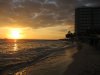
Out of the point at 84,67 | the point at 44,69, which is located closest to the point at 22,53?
the point at 44,69

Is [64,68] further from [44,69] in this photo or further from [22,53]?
[22,53]

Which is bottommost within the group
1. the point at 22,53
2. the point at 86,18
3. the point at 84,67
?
the point at 22,53

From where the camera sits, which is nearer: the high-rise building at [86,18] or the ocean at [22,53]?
the ocean at [22,53]

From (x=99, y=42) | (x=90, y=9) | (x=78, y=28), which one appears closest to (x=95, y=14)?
(x=90, y=9)

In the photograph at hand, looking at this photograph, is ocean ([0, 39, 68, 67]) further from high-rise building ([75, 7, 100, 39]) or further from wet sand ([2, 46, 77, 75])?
high-rise building ([75, 7, 100, 39])

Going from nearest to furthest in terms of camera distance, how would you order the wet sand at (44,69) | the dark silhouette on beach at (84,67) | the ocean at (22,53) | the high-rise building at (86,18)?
the dark silhouette on beach at (84,67) < the wet sand at (44,69) < the ocean at (22,53) < the high-rise building at (86,18)

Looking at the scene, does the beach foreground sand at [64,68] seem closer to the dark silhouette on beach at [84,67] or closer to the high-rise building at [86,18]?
the dark silhouette on beach at [84,67]

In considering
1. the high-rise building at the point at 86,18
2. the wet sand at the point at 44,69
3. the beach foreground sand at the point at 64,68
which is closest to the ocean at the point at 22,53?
the wet sand at the point at 44,69

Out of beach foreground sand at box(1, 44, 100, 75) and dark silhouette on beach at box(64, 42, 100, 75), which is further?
→ beach foreground sand at box(1, 44, 100, 75)

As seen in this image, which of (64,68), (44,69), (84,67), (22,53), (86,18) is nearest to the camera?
(84,67)

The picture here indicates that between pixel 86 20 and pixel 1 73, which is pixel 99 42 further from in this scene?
pixel 86 20

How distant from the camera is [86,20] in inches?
5940

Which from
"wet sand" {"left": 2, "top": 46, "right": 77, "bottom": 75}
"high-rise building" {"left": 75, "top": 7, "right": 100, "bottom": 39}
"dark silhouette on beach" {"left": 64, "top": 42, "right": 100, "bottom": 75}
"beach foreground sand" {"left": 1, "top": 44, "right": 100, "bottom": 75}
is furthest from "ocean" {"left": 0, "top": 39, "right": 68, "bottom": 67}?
"high-rise building" {"left": 75, "top": 7, "right": 100, "bottom": 39}

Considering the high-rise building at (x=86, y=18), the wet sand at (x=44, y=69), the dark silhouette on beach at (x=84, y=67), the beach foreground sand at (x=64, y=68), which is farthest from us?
the high-rise building at (x=86, y=18)
